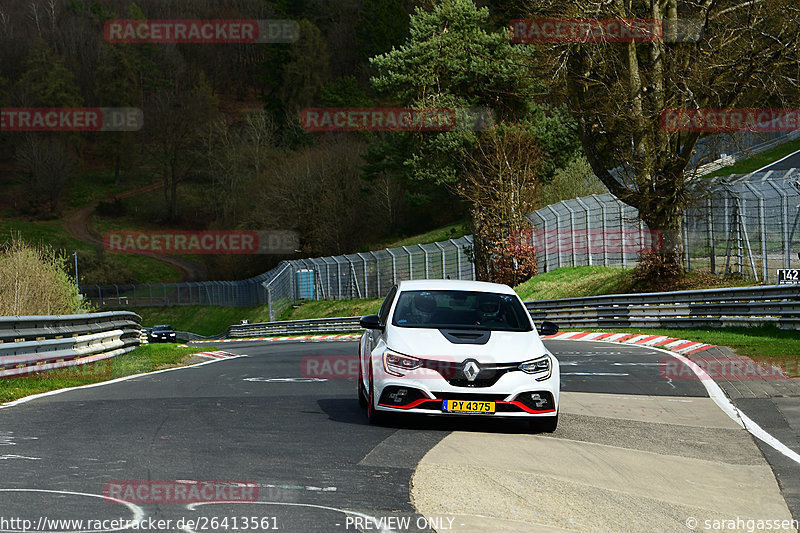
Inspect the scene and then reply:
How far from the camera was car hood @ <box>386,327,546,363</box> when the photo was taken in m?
9.86

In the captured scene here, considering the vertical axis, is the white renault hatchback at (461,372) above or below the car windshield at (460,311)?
below

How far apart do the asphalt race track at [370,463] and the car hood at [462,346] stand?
762 mm

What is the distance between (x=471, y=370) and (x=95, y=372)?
1074 centimetres

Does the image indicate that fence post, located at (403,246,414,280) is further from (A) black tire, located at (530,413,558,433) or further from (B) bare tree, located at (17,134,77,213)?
(B) bare tree, located at (17,134,77,213)

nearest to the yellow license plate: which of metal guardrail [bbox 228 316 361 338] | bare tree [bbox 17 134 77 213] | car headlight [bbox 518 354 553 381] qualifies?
car headlight [bbox 518 354 553 381]

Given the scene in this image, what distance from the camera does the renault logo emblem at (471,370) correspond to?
9.73m

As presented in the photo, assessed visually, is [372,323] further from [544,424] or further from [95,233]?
[95,233]

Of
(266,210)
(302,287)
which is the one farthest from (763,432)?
(266,210)

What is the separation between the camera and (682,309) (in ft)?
88.6

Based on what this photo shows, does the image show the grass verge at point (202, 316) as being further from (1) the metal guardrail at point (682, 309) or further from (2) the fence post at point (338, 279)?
(1) the metal guardrail at point (682, 309)

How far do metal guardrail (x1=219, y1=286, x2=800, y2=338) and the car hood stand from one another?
12.5m

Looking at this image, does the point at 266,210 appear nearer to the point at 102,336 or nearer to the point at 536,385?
the point at 102,336

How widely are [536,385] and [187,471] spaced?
12.6 ft

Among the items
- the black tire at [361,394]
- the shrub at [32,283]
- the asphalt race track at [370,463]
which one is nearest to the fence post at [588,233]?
the shrub at [32,283]
